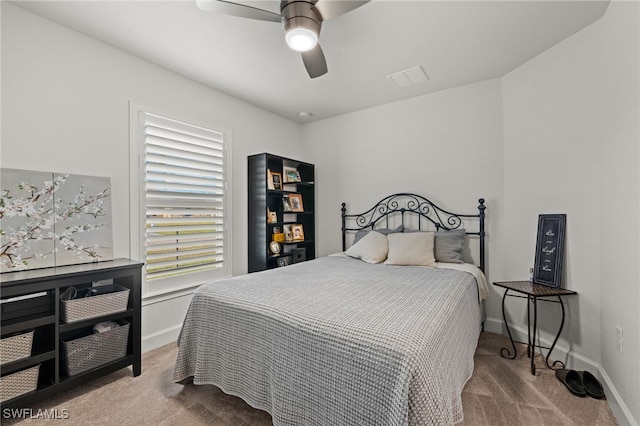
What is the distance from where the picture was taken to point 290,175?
3994mm

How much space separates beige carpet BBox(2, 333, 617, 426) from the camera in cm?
166

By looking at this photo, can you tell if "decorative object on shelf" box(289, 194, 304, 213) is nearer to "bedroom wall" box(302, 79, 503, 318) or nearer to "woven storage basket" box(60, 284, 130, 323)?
"bedroom wall" box(302, 79, 503, 318)

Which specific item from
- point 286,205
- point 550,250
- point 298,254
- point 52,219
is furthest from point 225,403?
point 550,250

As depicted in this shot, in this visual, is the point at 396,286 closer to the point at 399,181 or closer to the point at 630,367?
the point at 630,367

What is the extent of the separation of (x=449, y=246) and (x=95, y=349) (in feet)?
10.2

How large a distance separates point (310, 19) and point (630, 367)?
8.77 ft

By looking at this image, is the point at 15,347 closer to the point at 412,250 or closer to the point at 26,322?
the point at 26,322

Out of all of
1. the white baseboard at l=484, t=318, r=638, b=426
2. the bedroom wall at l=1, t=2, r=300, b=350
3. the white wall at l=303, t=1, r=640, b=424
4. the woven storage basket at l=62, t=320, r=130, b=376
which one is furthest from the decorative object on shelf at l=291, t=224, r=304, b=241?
the white baseboard at l=484, t=318, r=638, b=426

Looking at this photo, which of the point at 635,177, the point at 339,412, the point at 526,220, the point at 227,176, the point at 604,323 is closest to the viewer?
the point at 339,412

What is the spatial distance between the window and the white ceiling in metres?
0.63

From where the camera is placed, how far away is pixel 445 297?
5.83 ft

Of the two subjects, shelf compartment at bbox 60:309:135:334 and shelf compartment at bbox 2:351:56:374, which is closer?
shelf compartment at bbox 2:351:56:374

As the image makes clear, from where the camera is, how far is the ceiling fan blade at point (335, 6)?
1579mm

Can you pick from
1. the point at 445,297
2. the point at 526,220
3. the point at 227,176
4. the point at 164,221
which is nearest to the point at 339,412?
the point at 445,297
